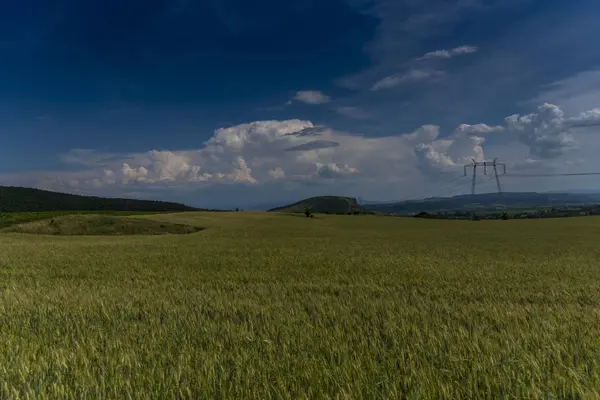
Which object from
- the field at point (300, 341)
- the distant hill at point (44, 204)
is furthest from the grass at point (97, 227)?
the distant hill at point (44, 204)

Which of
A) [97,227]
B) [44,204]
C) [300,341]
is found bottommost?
[97,227]

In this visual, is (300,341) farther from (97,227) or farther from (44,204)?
(44,204)

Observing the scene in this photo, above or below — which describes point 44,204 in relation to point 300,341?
above

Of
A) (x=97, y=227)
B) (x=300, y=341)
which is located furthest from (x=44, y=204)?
(x=300, y=341)

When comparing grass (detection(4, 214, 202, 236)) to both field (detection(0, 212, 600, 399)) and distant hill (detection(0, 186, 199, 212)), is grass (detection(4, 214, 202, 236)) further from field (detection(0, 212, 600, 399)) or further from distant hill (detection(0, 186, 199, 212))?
distant hill (detection(0, 186, 199, 212))

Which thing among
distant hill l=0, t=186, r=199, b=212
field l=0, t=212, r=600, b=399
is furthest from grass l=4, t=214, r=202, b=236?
distant hill l=0, t=186, r=199, b=212

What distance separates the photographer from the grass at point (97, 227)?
50684 millimetres

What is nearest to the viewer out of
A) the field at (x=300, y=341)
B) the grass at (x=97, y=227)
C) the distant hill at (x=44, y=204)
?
the field at (x=300, y=341)

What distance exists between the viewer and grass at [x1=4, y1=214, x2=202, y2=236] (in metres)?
50.7

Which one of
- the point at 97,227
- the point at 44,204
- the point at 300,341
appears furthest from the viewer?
the point at 44,204

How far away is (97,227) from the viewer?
5378 centimetres

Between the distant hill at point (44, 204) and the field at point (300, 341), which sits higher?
the distant hill at point (44, 204)

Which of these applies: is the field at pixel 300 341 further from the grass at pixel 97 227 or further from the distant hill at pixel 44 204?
the distant hill at pixel 44 204

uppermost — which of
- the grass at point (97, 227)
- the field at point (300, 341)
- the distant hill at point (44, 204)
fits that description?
the distant hill at point (44, 204)
